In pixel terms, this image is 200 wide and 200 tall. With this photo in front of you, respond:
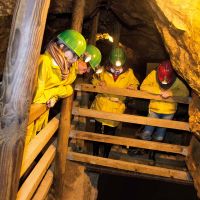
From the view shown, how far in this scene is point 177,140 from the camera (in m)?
6.94

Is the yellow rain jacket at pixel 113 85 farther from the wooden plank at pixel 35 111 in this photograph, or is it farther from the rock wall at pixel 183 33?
the wooden plank at pixel 35 111

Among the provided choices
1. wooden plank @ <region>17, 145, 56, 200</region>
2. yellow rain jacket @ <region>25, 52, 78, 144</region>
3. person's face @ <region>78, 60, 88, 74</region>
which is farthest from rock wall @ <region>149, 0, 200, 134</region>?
wooden plank @ <region>17, 145, 56, 200</region>

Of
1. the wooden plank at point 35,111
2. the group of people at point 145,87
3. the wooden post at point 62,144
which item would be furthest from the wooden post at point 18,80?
the group of people at point 145,87

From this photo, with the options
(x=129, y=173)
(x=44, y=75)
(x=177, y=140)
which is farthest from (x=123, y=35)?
(x=44, y=75)

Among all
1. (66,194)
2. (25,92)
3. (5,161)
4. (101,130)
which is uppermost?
(25,92)

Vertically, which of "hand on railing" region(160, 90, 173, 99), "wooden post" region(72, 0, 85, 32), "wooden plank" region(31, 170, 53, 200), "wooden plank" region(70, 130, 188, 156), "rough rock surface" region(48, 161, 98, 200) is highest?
"wooden post" region(72, 0, 85, 32)

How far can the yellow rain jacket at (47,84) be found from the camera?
3.10 metres

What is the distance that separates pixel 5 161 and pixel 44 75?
1.44 metres

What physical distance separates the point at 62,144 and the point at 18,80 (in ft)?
9.50

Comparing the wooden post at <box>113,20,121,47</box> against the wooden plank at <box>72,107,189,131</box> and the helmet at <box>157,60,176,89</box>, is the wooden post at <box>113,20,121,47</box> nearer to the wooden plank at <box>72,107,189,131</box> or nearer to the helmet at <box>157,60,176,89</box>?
the helmet at <box>157,60,176,89</box>

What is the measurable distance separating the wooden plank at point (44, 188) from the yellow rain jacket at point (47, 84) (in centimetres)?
86

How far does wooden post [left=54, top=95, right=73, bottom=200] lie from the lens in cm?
438

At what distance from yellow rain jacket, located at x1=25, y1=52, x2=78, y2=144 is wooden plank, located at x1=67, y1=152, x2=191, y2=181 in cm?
141

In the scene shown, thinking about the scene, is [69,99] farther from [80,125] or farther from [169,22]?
[169,22]
